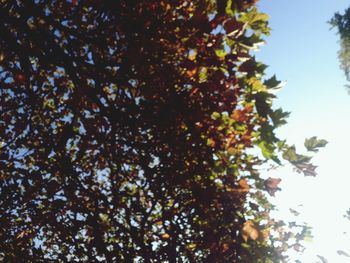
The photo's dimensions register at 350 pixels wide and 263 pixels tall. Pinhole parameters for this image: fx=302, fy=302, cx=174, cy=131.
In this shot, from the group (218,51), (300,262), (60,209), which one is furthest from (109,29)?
(300,262)

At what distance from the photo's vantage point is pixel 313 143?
3.52 m

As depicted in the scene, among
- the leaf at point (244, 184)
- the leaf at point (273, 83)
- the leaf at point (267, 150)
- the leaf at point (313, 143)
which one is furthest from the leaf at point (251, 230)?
the leaf at point (273, 83)

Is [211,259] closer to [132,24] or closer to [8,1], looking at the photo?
[132,24]

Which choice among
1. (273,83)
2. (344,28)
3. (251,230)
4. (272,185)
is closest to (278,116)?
(273,83)

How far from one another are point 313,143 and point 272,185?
0.72 meters

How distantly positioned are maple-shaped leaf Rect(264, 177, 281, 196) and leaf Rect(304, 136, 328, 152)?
536mm

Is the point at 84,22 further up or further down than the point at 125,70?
further up

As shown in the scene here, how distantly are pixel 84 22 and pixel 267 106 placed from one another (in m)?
4.44

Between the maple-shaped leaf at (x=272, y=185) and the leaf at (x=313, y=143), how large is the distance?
0.54 m

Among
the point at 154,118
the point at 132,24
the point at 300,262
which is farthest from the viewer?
the point at 300,262

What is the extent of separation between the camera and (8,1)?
16.8ft

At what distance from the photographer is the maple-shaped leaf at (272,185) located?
3758 millimetres

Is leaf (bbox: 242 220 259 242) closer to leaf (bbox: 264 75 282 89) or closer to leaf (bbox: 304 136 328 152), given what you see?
leaf (bbox: 304 136 328 152)

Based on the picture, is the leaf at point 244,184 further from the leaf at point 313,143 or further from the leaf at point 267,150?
the leaf at point 313,143
